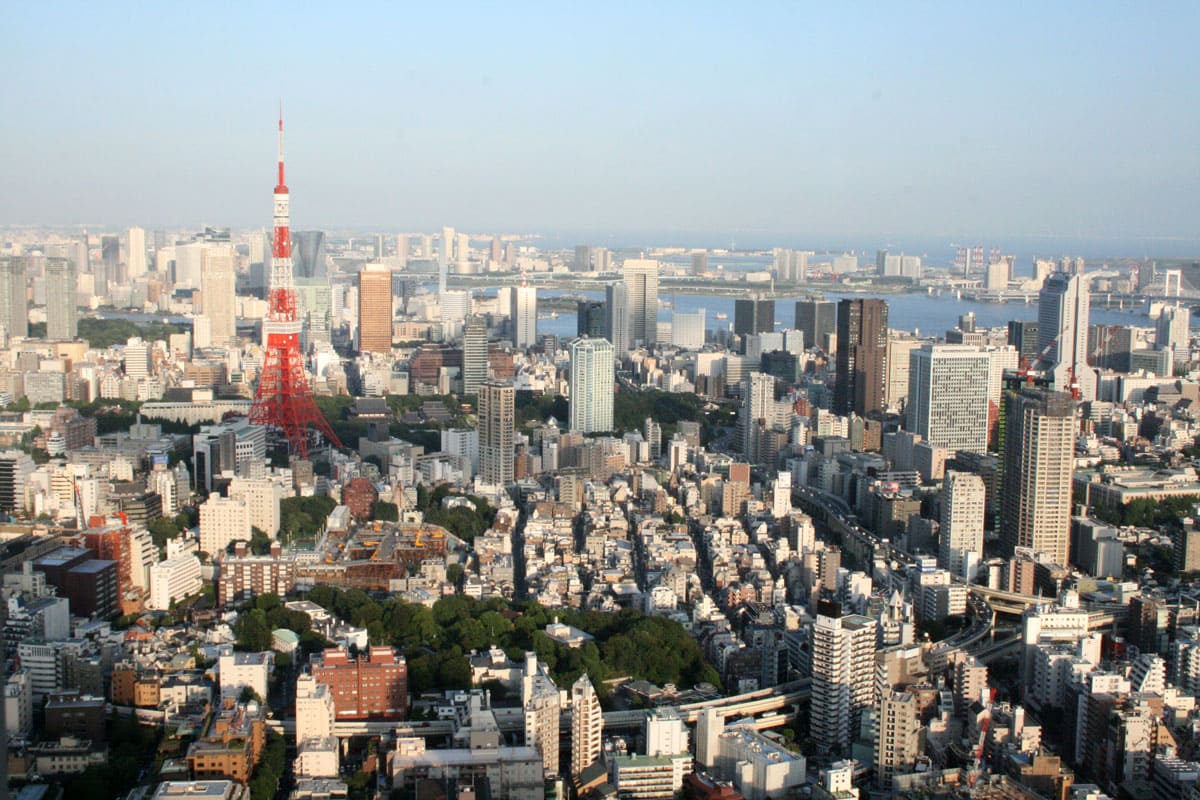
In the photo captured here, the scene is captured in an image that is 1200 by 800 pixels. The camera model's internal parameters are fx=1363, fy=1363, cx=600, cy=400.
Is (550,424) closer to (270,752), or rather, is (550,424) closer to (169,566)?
(169,566)

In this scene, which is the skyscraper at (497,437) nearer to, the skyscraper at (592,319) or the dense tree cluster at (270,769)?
the dense tree cluster at (270,769)

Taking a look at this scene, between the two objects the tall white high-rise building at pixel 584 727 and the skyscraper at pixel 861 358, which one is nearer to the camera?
the tall white high-rise building at pixel 584 727

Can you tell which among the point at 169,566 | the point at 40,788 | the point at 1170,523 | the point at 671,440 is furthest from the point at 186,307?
the point at 40,788

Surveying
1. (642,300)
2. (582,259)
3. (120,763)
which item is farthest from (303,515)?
(582,259)

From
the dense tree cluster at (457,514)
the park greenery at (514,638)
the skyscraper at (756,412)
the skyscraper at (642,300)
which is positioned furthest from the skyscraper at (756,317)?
the park greenery at (514,638)

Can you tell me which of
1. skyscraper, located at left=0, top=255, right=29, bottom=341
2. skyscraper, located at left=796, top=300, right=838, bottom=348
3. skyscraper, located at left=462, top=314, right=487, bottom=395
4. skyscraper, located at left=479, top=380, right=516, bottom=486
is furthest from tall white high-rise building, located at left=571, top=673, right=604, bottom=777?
skyscraper, located at left=796, top=300, right=838, bottom=348
